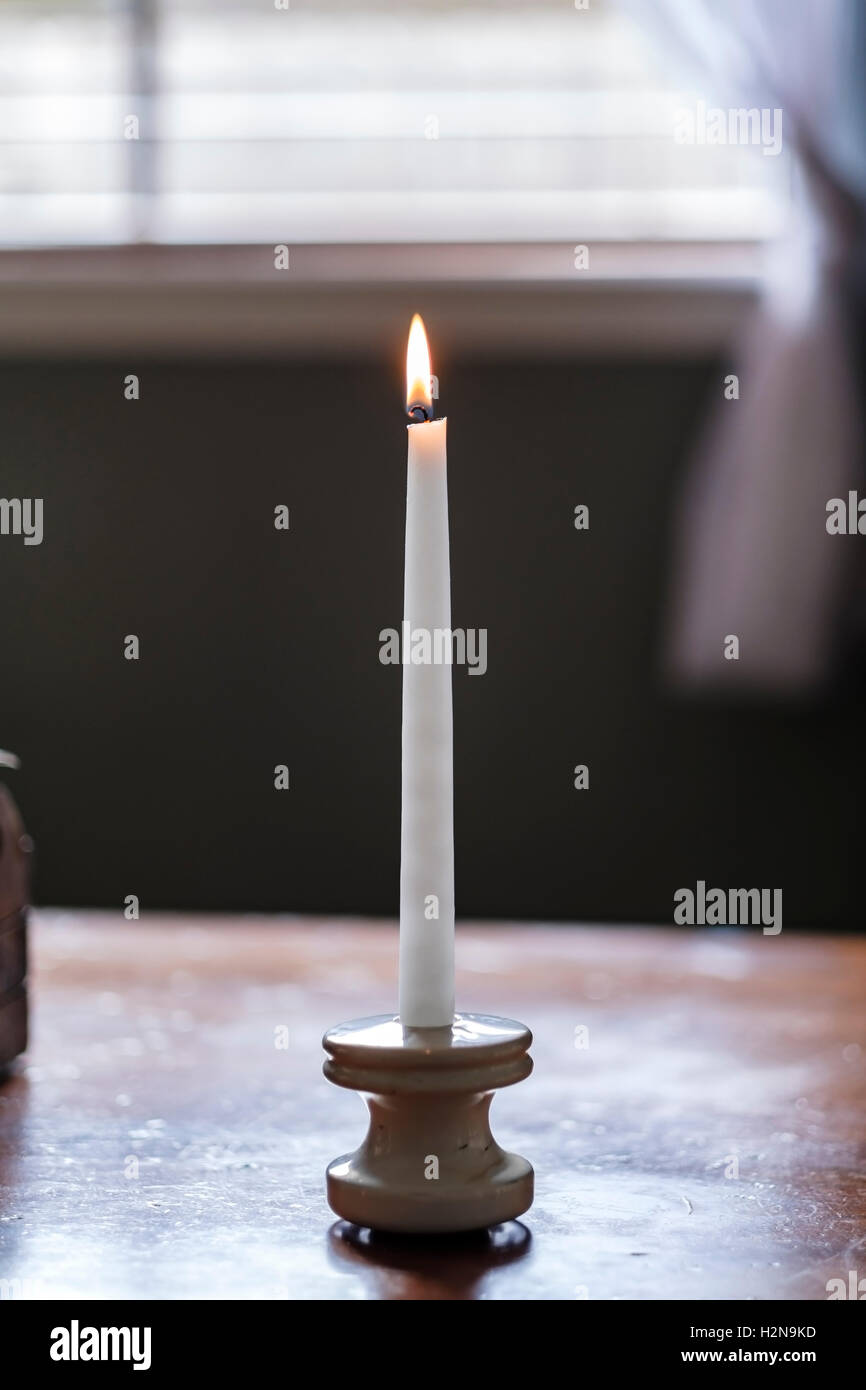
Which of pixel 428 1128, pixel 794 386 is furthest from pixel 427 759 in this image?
pixel 794 386

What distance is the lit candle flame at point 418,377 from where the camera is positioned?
0.47 metres

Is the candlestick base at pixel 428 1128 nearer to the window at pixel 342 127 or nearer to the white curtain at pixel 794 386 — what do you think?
the white curtain at pixel 794 386

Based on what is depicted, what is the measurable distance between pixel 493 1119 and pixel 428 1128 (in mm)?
181

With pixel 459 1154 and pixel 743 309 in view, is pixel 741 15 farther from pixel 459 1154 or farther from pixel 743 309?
pixel 459 1154

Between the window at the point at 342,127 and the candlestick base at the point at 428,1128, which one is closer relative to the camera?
the candlestick base at the point at 428,1128

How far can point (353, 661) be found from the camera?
86.4 inches

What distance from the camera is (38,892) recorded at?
89.0 inches

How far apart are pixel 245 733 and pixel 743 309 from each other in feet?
3.14

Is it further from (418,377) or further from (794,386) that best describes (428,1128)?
(794,386)

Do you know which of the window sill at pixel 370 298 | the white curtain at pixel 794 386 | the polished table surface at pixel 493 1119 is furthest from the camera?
the window sill at pixel 370 298

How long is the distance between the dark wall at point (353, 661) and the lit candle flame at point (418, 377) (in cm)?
165

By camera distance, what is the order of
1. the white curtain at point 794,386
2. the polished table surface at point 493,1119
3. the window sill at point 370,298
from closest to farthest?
the polished table surface at point 493,1119, the white curtain at point 794,386, the window sill at point 370,298

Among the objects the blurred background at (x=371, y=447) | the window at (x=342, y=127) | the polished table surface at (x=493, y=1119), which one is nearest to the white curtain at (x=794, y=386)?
the blurred background at (x=371, y=447)
